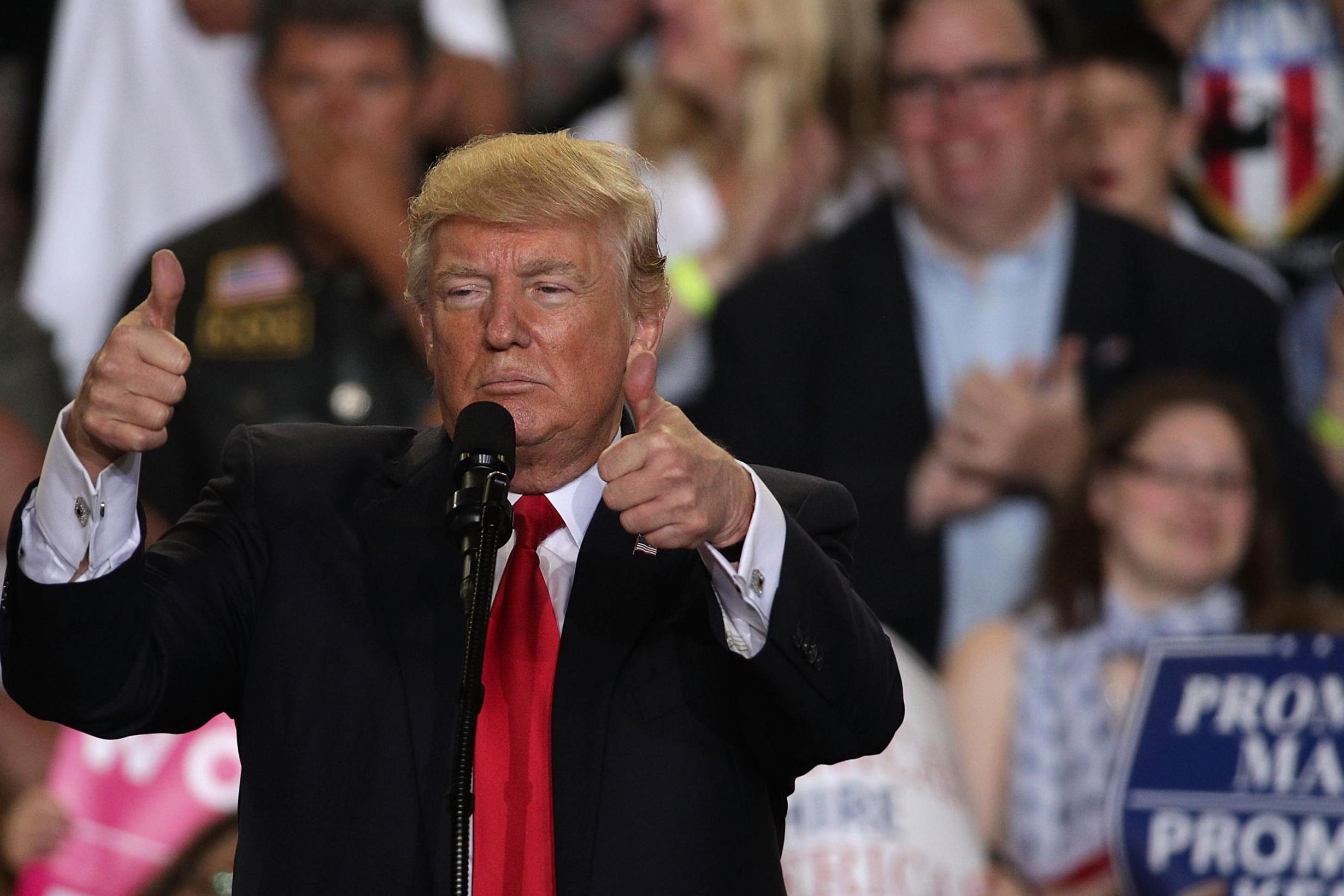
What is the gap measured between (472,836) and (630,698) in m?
0.19

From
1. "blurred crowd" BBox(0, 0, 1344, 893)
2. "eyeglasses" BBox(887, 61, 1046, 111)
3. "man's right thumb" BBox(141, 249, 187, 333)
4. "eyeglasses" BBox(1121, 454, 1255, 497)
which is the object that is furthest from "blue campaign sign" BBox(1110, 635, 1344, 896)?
"man's right thumb" BBox(141, 249, 187, 333)

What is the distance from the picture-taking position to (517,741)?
172cm

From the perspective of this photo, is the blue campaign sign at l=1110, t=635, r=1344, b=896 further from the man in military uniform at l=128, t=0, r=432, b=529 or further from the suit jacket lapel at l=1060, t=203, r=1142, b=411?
the man in military uniform at l=128, t=0, r=432, b=529

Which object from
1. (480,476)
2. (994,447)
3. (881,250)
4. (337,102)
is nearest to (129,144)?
(337,102)

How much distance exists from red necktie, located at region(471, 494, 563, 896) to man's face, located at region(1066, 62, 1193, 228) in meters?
3.30

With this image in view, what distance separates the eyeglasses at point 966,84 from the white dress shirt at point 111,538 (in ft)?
9.52

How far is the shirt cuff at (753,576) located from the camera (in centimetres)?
164

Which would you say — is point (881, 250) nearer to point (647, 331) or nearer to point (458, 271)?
point (647, 331)

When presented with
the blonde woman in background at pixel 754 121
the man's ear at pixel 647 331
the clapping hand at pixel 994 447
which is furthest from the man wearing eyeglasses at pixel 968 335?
the man's ear at pixel 647 331

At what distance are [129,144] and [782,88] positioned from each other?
1.62 m

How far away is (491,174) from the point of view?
1.77 metres

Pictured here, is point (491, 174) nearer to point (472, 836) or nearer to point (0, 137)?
point (472, 836)

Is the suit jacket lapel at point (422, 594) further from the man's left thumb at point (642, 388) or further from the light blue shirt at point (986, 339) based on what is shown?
the light blue shirt at point (986, 339)

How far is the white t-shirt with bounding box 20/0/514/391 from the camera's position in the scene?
4449mm
